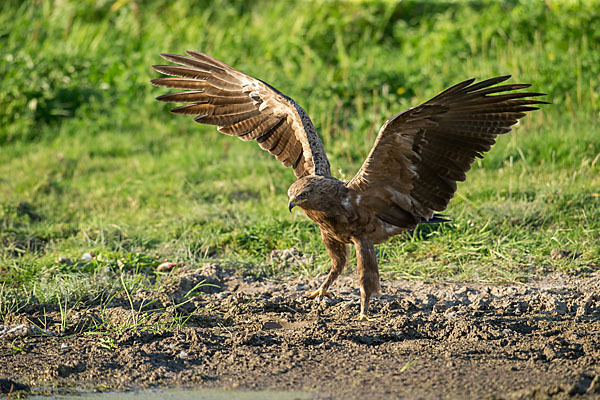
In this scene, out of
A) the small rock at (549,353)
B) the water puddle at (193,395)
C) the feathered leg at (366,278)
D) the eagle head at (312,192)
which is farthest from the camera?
the feathered leg at (366,278)

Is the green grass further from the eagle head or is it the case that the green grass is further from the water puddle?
the water puddle

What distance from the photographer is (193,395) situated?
3.81 metres

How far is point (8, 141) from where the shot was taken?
933 cm

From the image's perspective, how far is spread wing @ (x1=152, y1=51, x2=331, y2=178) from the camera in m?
5.83

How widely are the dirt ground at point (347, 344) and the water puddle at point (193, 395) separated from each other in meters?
0.07

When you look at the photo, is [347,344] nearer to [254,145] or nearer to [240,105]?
[240,105]

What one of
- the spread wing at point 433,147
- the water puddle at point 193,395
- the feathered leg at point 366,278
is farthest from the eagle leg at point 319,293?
the water puddle at point 193,395

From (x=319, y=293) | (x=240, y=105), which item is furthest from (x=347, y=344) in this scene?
(x=240, y=105)

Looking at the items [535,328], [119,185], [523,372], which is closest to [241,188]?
[119,185]

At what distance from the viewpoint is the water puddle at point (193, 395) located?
3.74 meters

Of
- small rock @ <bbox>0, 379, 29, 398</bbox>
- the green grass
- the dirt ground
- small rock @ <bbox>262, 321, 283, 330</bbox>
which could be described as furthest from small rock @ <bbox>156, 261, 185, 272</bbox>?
small rock @ <bbox>0, 379, 29, 398</bbox>

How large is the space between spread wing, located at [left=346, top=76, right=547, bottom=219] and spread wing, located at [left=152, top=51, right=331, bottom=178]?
756 millimetres

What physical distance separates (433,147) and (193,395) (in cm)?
231

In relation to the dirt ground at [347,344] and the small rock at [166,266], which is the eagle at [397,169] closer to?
the dirt ground at [347,344]
